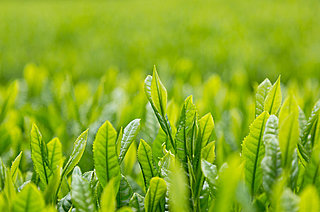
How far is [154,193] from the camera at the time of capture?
1037 mm

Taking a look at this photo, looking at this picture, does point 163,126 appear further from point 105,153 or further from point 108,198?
point 108,198

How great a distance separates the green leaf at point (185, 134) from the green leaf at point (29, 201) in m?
0.48

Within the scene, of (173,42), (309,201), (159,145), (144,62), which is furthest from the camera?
(173,42)

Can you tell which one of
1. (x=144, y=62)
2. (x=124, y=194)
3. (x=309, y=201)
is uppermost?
(x=144, y=62)

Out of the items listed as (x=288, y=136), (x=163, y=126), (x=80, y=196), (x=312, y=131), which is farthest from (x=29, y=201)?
(x=312, y=131)

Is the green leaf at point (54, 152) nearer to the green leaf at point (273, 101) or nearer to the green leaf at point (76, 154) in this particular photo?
the green leaf at point (76, 154)

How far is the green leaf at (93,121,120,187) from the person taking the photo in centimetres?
107

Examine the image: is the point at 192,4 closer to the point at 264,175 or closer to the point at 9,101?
the point at 9,101

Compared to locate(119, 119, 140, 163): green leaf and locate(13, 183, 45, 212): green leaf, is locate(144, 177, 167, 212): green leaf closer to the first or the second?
locate(119, 119, 140, 163): green leaf

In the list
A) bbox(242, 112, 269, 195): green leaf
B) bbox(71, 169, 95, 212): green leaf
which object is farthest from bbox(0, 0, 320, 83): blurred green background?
bbox(71, 169, 95, 212): green leaf

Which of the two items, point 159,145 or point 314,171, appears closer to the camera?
point 314,171

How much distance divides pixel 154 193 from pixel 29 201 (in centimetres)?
35

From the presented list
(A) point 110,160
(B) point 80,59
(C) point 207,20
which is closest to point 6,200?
(A) point 110,160

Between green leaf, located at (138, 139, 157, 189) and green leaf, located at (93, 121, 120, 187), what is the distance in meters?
0.12
